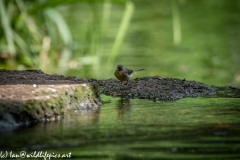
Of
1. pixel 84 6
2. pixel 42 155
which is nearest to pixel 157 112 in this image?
pixel 42 155

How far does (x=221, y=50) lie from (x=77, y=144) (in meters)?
9.92

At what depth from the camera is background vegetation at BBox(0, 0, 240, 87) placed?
9453 mm

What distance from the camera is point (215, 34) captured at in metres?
14.6

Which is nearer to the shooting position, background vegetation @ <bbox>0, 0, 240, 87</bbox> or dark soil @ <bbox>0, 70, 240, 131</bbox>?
dark soil @ <bbox>0, 70, 240, 131</bbox>

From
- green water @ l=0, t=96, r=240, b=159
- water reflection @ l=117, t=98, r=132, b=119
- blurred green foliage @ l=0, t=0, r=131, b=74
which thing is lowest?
green water @ l=0, t=96, r=240, b=159

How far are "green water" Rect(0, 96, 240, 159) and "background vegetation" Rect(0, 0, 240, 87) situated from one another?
3511mm

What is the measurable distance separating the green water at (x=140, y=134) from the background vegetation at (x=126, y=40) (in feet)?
11.5

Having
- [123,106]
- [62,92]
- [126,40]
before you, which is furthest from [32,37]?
[62,92]

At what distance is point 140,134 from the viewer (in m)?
3.37

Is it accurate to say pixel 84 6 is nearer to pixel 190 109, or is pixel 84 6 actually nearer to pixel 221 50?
pixel 221 50

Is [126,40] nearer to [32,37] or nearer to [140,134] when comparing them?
[32,37]

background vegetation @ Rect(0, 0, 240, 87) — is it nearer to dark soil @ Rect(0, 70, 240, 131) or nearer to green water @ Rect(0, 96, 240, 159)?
dark soil @ Rect(0, 70, 240, 131)

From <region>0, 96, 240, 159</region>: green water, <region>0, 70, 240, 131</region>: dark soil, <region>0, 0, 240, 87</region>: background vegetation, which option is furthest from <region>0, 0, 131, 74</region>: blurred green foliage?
<region>0, 96, 240, 159</region>: green water

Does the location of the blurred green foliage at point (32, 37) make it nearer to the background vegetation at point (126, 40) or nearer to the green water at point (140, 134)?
the background vegetation at point (126, 40)
